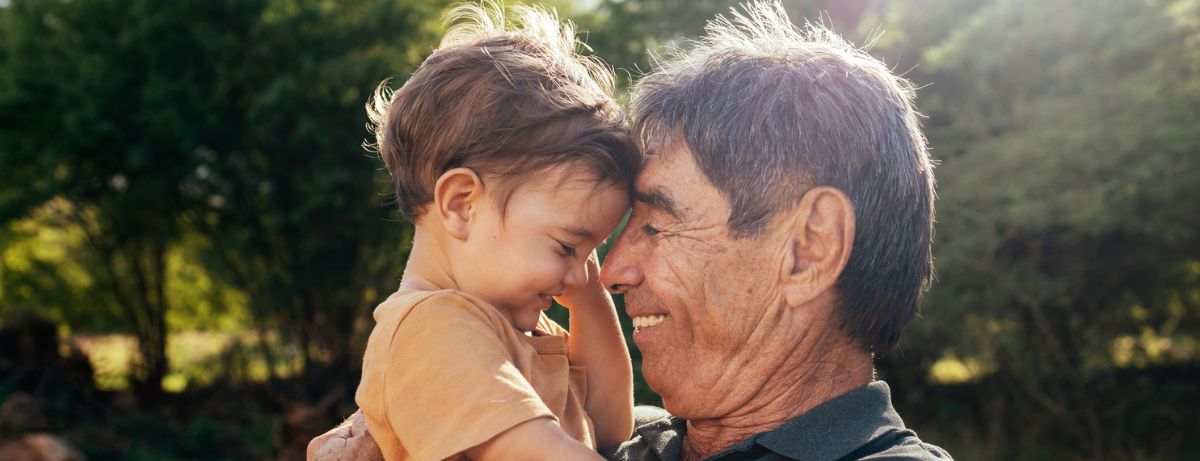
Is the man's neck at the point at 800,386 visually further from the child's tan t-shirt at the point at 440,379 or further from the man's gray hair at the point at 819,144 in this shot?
the child's tan t-shirt at the point at 440,379

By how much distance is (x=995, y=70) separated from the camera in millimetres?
8688

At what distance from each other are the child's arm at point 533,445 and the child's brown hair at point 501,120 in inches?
20.5

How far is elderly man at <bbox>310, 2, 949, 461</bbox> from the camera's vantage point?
7.32 ft

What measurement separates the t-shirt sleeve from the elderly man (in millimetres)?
320

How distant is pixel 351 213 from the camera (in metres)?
10.4

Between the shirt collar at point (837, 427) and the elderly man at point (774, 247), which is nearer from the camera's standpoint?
the shirt collar at point (837, 427)

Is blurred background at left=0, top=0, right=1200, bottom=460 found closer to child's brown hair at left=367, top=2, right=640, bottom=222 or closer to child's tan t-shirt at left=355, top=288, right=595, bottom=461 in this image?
child's brown hair at left=367, top=2, right=640, bottom=222

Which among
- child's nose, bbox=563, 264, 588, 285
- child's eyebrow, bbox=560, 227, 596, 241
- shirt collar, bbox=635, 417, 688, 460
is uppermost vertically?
child's eyebrow, bbox=560, 227, 596, 241

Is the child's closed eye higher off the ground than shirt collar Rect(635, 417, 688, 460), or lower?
higher

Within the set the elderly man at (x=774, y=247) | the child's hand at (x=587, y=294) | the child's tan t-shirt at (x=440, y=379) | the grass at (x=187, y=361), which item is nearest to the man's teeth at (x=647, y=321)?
the elderly man at (x=774, y=247)

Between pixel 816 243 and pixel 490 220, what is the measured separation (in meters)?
0.67

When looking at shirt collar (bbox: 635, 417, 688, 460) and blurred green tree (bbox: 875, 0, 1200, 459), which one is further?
blurred green tree (bbox: 875, 0, 1200, 459)

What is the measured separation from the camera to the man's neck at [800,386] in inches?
94.3

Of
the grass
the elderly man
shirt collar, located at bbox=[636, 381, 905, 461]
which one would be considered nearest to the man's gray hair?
the elderly man
